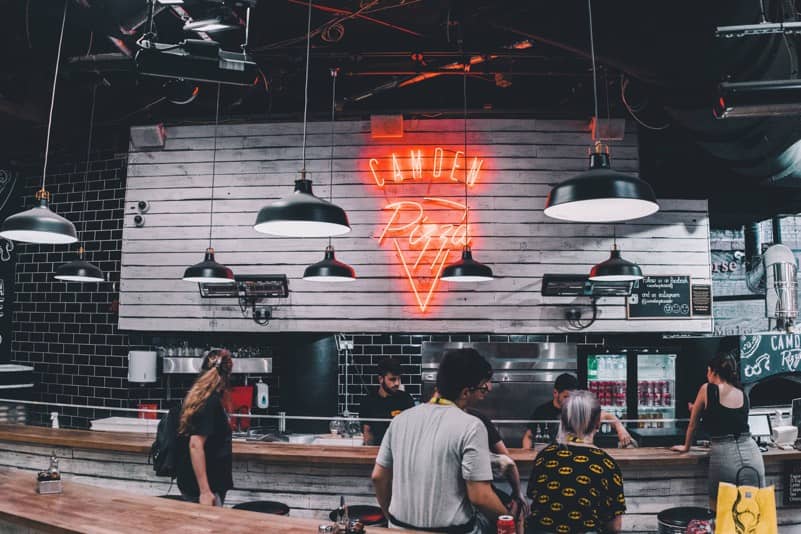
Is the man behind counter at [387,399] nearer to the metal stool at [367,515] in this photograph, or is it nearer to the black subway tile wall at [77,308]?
the metal stool at [367,515]

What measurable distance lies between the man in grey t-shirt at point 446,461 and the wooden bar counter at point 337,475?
5.03 ft

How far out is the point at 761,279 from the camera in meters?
7.02

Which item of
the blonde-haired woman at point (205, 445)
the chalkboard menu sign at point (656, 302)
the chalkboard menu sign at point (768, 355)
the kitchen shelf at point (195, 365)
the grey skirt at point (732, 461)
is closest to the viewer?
the blonde-haired woman at point (205, 445)

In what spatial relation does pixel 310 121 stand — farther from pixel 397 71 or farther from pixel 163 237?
pixel 163 237

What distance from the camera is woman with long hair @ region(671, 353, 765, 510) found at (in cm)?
367

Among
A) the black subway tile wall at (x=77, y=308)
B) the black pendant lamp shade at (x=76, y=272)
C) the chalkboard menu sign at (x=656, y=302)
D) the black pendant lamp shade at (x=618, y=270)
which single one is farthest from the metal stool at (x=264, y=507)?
the chalkboard menu sign at (x=656, y=302)

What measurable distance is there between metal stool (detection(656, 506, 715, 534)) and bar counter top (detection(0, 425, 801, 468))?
0.41 metres

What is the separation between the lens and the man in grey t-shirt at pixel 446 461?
2137 millimetres

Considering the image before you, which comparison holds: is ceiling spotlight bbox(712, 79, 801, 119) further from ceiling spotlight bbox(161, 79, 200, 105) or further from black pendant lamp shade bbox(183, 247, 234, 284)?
ceiling spotlight bbox(161, 79, 200, 105)

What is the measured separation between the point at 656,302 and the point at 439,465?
4656 mm

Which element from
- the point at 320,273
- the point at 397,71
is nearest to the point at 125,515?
the point at 320,273

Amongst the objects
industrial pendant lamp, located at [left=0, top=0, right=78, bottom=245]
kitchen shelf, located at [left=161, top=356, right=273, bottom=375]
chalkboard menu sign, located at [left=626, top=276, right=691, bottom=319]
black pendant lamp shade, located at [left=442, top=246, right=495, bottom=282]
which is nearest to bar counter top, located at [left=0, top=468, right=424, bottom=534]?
industrial pendant lamp, located at [left=0, top=0, right=78, bottom=245]

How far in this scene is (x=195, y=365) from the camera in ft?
19.9

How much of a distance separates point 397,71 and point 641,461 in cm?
425
